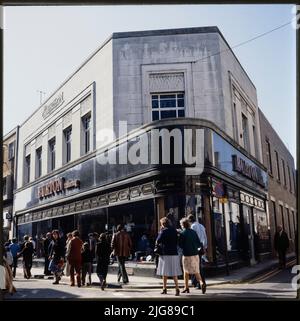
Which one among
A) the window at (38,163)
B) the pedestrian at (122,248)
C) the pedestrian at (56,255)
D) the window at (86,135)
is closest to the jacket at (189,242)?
the pedestrian at (122,248)

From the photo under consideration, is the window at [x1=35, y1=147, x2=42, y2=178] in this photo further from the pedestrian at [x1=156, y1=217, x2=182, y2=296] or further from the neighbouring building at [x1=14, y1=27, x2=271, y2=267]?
the pedestrian at [x1=156, y1=217, x2=182, y2=296]

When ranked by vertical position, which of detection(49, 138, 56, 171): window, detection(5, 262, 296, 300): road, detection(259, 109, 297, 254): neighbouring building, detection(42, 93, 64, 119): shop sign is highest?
detection(42, 93, 64, 119): shop sign

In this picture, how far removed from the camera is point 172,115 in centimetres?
754

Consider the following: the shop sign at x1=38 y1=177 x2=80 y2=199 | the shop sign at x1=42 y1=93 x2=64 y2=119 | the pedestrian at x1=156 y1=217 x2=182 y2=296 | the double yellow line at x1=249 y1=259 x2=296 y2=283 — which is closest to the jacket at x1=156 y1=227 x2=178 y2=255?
the pedestrian at x1=156 y1=217 x2=182 y2=296

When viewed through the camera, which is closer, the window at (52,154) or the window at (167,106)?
the window at (167,106)

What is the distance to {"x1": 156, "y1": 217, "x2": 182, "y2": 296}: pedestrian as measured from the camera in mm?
6121

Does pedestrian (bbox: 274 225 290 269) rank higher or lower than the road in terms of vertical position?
higher

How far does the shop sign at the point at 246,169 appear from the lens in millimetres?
7734

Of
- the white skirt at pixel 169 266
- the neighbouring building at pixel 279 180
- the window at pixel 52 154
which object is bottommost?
the white skirt at pixel 169 266

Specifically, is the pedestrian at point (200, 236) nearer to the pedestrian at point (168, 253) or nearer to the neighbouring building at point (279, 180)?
the pedestrian at point (168, 253)

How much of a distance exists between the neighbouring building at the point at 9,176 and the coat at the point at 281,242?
4.41 metres
